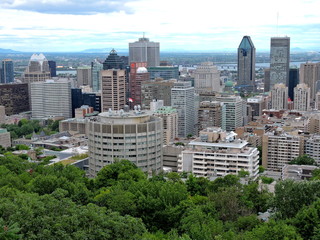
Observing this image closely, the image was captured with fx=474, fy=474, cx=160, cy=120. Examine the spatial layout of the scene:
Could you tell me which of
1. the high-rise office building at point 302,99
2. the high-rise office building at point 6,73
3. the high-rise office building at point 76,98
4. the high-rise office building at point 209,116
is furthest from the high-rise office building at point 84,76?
Result: the high-rise office building at point 209,116

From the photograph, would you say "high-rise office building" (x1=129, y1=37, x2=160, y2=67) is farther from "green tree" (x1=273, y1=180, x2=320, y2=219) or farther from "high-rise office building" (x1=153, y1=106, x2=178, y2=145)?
"green tree" (x1=273, y1=180, x2=320, y2=219)

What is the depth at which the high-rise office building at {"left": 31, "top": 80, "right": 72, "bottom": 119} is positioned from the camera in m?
96.9

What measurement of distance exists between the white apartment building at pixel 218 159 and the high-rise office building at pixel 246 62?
4820 inches

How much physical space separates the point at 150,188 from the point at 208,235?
770 cm

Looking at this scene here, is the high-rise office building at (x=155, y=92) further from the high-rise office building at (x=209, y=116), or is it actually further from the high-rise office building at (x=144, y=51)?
the high-rise office building at (x=144, y=51)

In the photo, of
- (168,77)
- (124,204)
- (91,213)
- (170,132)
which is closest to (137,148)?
(124,204)

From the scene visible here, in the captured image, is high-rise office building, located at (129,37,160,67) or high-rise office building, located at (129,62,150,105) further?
high-rise office building, located at (129,37,160,67)

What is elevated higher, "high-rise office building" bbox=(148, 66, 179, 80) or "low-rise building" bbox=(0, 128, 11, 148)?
"high-rise office building" bbox=(148, 66, 179, 80)

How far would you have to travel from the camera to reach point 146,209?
2473 cm

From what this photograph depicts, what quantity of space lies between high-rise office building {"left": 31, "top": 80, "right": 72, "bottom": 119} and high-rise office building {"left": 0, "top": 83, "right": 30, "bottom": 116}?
21.9 ft

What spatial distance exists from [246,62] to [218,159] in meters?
128

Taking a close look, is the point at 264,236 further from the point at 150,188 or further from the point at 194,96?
the point at 194,96

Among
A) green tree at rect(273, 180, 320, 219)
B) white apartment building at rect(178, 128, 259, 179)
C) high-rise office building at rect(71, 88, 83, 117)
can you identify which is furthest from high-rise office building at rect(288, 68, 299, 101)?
green tree at rect(273, 180, 320, 219)

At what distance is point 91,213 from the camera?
64.6ft
